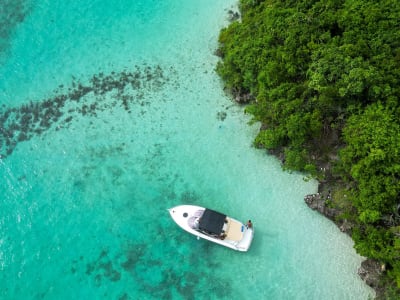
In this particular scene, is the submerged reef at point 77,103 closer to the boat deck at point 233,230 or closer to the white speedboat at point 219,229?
the white speedboat at point 219,229

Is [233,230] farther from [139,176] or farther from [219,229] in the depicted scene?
[139,176]

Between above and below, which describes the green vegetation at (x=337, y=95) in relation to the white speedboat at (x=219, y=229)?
above

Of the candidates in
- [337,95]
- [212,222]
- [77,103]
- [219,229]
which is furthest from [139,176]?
[337,95]

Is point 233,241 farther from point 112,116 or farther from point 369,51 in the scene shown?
point 369,51

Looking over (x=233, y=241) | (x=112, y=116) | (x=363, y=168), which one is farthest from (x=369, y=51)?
(x=112, y=116)

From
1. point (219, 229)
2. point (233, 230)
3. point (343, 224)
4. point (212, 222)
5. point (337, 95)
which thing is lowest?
point (233, 230)

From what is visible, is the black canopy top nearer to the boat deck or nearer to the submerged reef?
the boat deck

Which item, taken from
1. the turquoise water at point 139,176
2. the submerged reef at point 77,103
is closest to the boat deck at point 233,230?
the turquoise water at point 139,176

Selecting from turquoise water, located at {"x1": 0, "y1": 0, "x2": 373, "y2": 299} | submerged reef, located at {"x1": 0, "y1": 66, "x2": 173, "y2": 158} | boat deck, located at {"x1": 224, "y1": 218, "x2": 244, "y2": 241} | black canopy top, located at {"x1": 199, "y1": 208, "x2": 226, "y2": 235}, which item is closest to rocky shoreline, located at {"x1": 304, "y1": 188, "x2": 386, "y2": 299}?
turquoise water, located at {"x1": 0, "y1": 0, "x2": 373, "y2": 299}
